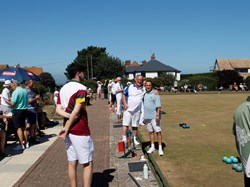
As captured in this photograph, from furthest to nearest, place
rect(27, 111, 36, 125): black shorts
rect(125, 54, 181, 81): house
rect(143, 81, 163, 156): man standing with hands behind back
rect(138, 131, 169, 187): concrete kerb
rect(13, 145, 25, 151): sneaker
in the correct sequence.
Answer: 1. rect(125, 54, 181, 81): house
2. rect(27, 111, 36, 125): black shorts
3. rect(13, 145, 25, 151): sneaker
4. rect(143, 81, 163, 156): man standing with hands behind back
5. rect(138, 131, 169, 187): concrete kerb

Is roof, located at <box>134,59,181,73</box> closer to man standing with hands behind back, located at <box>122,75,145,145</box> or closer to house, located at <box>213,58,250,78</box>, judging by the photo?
house, located at <box>213,58,250,78</box>

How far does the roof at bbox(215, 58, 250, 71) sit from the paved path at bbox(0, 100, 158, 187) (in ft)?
213

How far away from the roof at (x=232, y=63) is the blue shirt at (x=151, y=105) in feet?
214

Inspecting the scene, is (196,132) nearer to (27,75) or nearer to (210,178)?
(210,178)

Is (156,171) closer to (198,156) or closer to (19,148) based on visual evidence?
(198,156)

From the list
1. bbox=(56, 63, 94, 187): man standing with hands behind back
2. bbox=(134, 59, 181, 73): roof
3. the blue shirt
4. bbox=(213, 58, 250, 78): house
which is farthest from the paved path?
bbox=(213, 58, 250, 78): house

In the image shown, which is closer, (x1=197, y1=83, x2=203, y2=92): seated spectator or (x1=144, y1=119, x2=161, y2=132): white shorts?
(x1=144, y1=119, x2=161, y2=132): white shorts

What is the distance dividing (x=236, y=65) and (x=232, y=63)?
102 centimetres

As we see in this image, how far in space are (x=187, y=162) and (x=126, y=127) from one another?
191 cm

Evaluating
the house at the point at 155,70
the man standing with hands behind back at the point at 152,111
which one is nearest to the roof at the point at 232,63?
the house at the point at 155,70

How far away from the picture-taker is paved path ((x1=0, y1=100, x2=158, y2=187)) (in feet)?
18.3

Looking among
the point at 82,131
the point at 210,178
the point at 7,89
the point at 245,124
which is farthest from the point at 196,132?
the point at 245,124

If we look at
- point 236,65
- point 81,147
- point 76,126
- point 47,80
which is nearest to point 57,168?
point 81,147

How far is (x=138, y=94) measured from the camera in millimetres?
7801
